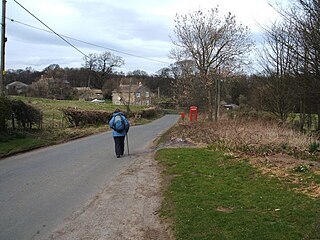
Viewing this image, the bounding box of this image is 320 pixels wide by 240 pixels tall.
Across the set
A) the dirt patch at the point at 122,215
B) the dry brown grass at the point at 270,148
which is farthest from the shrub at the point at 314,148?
the dirt patch at the point at 122,215

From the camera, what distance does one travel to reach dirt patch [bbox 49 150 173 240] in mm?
5785

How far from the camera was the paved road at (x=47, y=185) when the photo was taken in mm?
6234

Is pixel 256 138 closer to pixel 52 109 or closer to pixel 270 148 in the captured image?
pixel 270 148

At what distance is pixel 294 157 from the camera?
11.9 meters

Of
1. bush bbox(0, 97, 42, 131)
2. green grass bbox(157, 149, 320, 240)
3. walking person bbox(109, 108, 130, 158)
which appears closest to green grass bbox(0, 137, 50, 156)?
bush bbox(0, 97, 42, 131)

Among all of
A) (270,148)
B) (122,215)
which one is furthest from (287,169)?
(122,215)

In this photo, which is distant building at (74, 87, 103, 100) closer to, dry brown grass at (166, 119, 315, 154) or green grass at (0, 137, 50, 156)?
green grass at (0, 137, 50, 156)

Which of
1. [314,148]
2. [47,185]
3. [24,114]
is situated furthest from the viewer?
[24,114]

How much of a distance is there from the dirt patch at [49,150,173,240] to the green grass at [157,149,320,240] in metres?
0.32

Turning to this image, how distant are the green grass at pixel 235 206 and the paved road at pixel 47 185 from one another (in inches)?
77.0

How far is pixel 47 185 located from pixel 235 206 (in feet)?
15.8

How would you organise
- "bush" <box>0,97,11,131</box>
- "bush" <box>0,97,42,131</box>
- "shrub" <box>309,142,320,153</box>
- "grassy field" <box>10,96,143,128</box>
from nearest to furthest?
"shrub" <box>309,142,320,153</box>, "bush" <box>0,97,11,131</box>, "bush" <box>0,97,42,131</box>, "grassy field" <box>10,96,143,128</box>

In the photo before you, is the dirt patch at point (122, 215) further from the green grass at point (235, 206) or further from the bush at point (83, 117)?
the bush at point (83, 117)

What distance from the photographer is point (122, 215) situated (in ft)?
22.3
